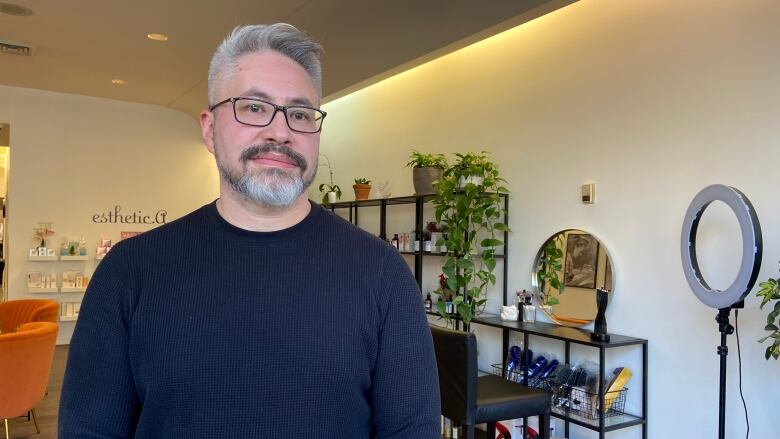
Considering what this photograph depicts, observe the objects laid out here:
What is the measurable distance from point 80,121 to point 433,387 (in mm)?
7017

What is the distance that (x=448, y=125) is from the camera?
4570 mm

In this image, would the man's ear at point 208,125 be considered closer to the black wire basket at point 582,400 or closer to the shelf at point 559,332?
the shelf at point 559,332

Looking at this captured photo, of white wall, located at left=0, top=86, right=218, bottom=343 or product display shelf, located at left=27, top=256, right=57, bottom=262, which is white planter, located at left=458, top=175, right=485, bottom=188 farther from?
product display shelf, located at left=27, top=256, right=57, bottom=262

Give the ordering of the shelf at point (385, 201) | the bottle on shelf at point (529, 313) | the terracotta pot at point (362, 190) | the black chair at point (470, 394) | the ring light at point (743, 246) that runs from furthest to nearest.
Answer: the terracotta pot at point (362, 190), the shelf at point (385, 201), the bottle on shelf at point (529, 313), the black chair at point (470, 394), the ring light at point (743, 246)

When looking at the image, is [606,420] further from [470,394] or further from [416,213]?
[416,213]

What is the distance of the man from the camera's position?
104 cm

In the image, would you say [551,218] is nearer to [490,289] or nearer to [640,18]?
[490,289]

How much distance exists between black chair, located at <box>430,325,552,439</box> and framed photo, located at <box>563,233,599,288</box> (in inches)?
36.8

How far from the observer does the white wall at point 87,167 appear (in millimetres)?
6453

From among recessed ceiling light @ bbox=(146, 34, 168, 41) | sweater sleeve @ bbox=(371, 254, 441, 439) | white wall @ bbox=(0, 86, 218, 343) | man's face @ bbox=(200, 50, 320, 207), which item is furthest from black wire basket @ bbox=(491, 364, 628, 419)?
white wall @ bbox=(0, 86, 218, 343)

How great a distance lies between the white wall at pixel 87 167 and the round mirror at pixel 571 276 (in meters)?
5.34

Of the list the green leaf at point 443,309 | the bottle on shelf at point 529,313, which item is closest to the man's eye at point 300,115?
the bottle on shelf at point 529,313

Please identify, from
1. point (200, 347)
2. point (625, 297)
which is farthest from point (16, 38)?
point (625, 297)

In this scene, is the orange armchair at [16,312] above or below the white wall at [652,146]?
below
